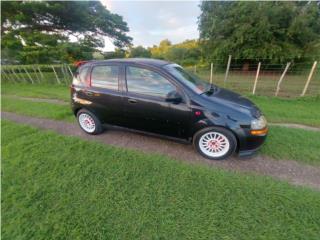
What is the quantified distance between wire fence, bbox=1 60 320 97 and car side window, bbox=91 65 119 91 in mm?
5602

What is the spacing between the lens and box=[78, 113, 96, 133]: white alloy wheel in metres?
3.87

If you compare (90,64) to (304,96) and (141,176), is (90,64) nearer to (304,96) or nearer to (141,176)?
(141,176)

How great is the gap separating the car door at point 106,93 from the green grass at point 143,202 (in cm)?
87

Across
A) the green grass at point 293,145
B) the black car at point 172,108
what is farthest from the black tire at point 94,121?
the green grass at point 293,145

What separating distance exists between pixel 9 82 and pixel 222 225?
52.9ft

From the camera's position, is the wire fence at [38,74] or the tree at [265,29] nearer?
the wire fence at [38,74]

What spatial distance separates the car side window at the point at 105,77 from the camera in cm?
333

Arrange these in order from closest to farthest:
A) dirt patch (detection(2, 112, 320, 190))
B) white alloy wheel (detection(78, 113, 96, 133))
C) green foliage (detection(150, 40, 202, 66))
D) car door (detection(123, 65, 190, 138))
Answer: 1. dirt patch (detection(2, 112, 320, 190))
2. car door (detection(123, 65, 190, 138))
3. white alloy wheel (detection(78, 113, 96, 133))
4. green foliage (detection(150, 40, 202, 66))

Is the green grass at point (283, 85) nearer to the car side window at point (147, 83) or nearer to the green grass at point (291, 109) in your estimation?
the green grass at point (291, 109)

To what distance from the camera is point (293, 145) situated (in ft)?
10.8

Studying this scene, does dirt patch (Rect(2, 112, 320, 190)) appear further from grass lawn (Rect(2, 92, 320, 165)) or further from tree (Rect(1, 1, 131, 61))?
tree (Rect(1, 1, 131, 61))

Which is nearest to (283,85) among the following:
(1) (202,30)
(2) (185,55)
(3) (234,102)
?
(3) (234,102)

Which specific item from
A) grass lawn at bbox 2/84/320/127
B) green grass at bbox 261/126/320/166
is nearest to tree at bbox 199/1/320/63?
grass lawn at bbox 2/84/320/127

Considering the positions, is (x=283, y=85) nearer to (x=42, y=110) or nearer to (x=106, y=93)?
(x=106, y=93)
